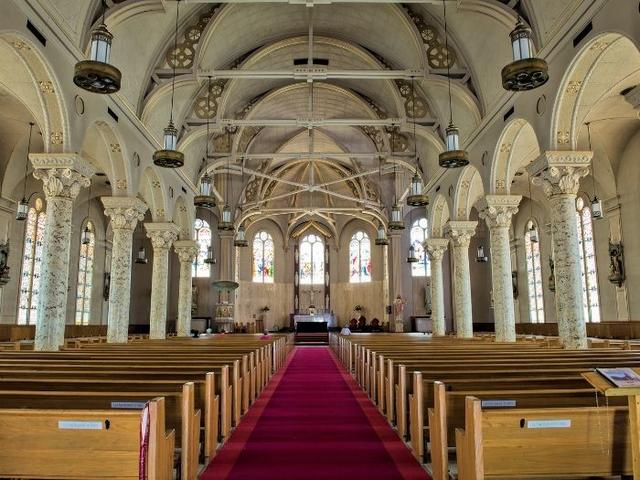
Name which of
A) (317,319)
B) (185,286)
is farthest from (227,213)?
(317,319)

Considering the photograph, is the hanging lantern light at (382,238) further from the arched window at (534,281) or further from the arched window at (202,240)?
the arched window at (202,240)

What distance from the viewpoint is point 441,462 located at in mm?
4418

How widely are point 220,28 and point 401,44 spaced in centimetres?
624

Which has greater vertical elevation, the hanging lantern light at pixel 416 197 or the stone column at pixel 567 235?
the hanging lantern light at pixel 416 197

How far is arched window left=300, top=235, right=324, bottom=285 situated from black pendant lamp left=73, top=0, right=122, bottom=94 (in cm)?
3106

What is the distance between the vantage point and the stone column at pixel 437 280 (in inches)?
882

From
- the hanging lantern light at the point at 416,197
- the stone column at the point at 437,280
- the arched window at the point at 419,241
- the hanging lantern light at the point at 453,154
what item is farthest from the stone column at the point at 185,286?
the arched window at the point at 419,241

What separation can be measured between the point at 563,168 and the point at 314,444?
8.81 meters

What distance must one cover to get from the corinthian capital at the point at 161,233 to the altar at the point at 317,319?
642 inches

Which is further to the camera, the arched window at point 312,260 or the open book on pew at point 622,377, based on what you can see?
the arched window at point 312,260

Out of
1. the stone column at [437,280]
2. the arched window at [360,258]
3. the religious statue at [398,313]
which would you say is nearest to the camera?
the stone column at [437,280]

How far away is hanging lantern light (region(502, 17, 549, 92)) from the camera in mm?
8156

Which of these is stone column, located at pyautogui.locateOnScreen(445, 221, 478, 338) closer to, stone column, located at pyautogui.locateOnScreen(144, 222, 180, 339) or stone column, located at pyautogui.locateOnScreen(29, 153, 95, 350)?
stone column, located at pyautogui.locateOnScreen(144, 222, 180, 339)

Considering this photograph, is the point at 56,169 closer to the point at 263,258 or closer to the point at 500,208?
the point at 500,208
